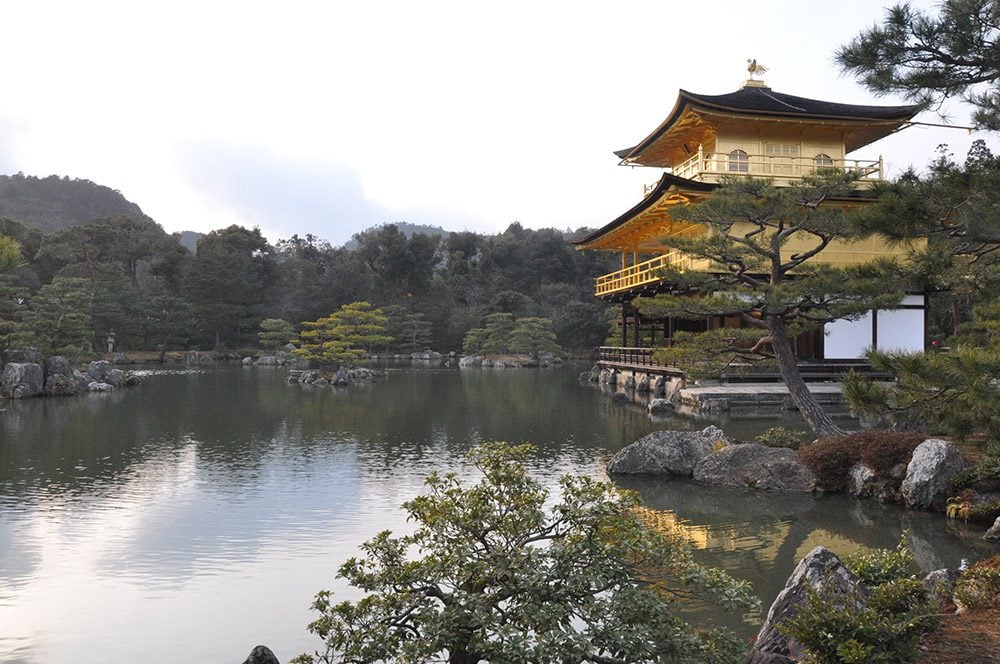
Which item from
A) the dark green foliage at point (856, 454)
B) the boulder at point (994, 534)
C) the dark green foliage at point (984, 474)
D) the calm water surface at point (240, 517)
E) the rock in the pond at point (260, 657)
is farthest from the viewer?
the dark green foliage at point (856, 454)

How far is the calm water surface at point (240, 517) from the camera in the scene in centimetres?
572

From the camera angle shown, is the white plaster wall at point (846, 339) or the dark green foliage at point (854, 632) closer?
the dark green foliage at point (854, 632)

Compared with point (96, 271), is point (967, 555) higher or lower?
lower

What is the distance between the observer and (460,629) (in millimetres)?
3549

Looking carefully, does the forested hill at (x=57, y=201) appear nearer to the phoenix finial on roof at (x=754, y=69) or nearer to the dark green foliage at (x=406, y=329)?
the dark green foliage at (x=406, y=329)

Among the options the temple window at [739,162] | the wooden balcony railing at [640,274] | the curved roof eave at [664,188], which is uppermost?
the temple window at [739,162]

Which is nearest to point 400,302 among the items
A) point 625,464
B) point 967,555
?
point 625,464

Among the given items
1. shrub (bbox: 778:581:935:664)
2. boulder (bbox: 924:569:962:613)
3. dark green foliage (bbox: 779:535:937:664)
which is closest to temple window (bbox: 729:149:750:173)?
boulder (bbox: 924:569:962:613)

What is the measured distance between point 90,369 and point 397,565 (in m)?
28.2

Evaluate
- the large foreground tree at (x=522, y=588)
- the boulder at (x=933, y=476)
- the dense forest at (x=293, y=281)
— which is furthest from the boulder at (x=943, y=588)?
the dense forest at (x=293, y=281)

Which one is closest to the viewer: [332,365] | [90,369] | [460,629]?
[460,629]

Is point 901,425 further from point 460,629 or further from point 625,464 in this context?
point 460,629

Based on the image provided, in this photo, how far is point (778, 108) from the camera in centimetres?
2294

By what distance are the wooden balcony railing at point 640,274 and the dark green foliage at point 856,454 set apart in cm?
1051
